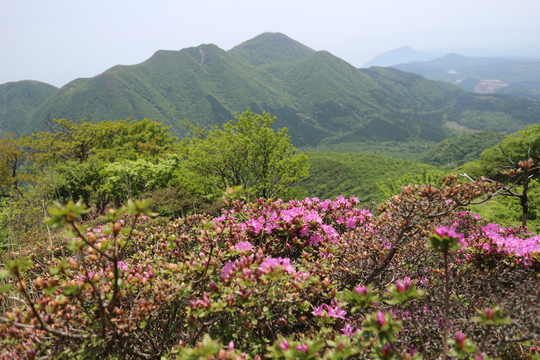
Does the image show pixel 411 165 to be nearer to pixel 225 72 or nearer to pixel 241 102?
pixel 241 102

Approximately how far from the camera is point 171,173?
16.1 metres

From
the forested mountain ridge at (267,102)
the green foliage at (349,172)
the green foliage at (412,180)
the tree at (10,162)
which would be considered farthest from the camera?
the forested mountain ridge at (267,102)

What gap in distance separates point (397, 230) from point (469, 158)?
345ft

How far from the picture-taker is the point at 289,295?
5.52ft

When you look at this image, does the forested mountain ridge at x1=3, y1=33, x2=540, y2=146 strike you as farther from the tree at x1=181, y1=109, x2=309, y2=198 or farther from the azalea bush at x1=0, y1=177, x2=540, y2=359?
the azalea bush at x1=0, y1=177, x2=540, y2=359

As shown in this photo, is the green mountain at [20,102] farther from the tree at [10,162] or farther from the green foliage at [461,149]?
the green foliage at [461,149]

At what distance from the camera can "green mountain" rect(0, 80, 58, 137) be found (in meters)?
135

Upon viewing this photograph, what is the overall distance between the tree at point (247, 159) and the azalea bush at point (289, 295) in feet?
43.4

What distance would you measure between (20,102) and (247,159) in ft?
633

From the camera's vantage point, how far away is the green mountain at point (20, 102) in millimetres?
135125

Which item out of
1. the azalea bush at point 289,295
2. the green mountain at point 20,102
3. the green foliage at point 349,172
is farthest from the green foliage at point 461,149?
the green mountain at point 20,102

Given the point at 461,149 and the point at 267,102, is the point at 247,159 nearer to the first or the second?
the point at 461,149

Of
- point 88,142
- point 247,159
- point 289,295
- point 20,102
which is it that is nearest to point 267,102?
point 20,102

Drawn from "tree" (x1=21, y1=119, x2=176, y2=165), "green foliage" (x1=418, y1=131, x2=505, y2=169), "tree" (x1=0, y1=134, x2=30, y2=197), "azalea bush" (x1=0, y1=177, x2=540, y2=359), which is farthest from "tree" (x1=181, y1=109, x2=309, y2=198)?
"green foliage" (x1=418, y1=131, x2=505, y2=169)
